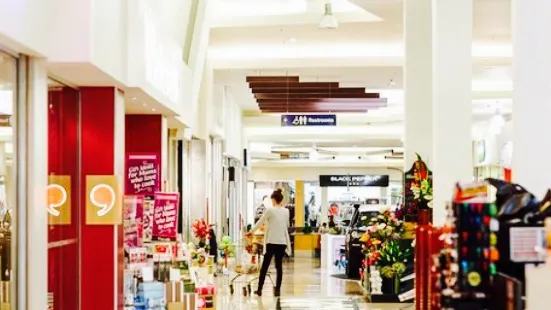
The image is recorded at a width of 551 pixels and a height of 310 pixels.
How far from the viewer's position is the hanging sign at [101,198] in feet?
20.0

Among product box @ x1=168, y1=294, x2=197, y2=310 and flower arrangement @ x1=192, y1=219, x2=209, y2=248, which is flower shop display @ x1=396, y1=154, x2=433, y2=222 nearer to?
flower arrangement @ x1=192, y1=219, x2=209, y2=248

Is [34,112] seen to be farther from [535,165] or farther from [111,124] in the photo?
[535,165]

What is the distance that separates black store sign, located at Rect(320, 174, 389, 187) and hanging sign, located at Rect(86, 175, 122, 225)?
24.8 metres

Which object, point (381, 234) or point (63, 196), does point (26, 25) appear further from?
point (381, 234)

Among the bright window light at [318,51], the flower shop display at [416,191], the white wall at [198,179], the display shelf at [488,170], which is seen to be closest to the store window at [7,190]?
the flower shop display at [416,191]

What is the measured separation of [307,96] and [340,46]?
2960 millimetres

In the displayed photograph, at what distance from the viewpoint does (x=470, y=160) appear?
6590 millimetres

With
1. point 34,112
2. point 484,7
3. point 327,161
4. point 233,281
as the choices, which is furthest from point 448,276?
point 327,161

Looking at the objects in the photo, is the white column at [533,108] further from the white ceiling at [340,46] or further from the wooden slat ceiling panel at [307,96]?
the wooden slat ceiling panel at [307,96]

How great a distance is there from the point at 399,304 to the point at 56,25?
7114 mm

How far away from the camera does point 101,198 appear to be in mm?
6125

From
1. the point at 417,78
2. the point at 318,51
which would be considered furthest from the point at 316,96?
the point at 417,78

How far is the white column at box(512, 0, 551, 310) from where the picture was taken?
3967 mm

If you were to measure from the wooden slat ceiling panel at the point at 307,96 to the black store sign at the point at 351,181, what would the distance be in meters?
13.2
